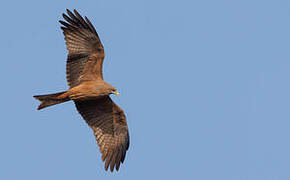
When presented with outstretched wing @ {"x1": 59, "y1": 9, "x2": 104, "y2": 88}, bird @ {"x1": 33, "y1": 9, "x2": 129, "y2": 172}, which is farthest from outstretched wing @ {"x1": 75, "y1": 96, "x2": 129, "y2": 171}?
Answer: outstretched wing @ {"x1": 59, "y1": 9, "x2": 104, "y2": 88}

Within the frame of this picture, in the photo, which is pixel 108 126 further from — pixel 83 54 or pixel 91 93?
pixel 83 54

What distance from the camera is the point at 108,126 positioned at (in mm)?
14688

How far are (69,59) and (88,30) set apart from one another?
1000mm

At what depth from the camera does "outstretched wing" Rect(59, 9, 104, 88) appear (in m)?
13.8

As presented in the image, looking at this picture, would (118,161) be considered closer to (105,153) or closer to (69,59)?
(105,153)

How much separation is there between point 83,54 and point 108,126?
93.0 inches

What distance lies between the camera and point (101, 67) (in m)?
13.9

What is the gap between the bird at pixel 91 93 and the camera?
1346 centimetres

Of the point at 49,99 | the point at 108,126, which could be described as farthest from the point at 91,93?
the point at 108,126

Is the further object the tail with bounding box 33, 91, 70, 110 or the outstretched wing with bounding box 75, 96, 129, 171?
the outstretched wing with bounding box 75, 96, 129, 171

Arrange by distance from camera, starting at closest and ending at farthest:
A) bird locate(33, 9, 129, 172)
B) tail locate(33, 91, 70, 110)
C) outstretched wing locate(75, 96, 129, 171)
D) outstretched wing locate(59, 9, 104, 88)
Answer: tail locate(33, 91, 70, 110) → bird locate(33, 9, 129, 172) → outstretched wing locate(59, 9, 104, 88) → outstretched wing locate(75, 96, 129, 171)

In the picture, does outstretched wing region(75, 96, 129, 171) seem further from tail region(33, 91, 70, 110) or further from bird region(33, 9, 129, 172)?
tail region(33, 91, 70, 110)

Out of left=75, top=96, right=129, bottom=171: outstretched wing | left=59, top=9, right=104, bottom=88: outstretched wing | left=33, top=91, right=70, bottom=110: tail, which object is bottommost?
left=75, top=96, right=129, bottom=171: outstretched wing

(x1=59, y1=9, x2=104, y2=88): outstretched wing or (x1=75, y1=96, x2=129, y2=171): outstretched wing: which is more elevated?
(x1=59, y1=9, x2=104, y2=88): outstretched wing
